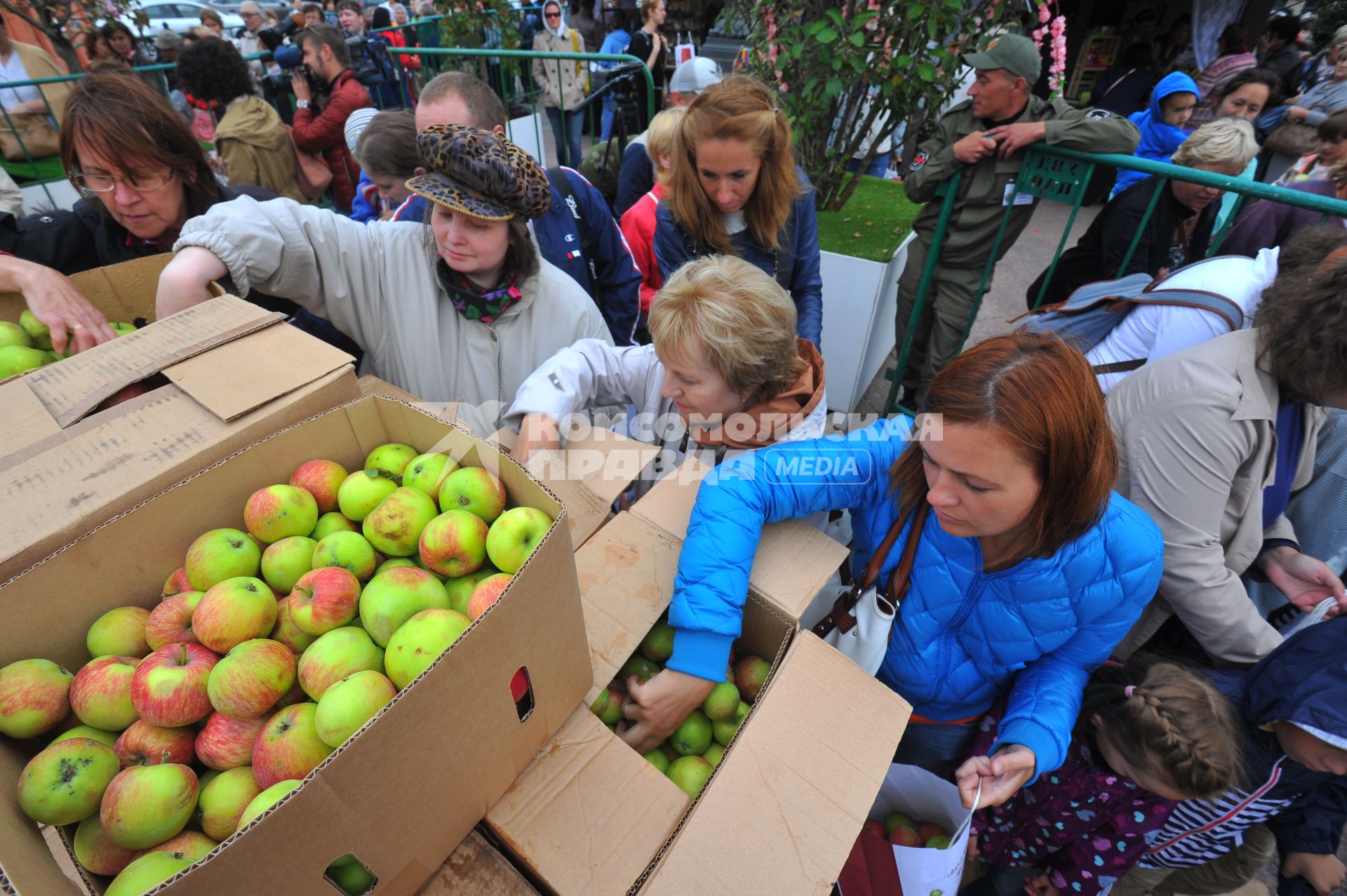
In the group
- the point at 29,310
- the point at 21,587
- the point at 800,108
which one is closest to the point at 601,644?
the point at 21,587

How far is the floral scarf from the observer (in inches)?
82.0

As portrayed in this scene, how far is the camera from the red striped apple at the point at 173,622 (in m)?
1.19

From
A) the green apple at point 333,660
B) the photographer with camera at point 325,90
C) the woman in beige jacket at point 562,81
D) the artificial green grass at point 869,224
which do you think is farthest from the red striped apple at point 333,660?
the woman in beige jacket at point 562,81

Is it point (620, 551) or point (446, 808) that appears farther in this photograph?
point (620, 551)

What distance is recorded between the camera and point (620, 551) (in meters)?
1.57

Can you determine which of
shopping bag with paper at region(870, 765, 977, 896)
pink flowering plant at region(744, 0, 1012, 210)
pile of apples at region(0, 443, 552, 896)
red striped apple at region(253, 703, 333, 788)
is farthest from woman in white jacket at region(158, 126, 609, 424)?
pink flowering plant at region(744, 0, 1012, 210)

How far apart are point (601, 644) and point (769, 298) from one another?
1.16m

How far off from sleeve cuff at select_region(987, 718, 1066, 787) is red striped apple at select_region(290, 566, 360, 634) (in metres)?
1.69

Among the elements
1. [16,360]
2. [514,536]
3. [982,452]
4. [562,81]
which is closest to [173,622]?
[514,536]

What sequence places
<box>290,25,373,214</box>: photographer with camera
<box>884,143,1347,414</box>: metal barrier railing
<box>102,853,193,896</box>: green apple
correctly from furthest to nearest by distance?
<box>290,25,373,214</box>: photographer with camera
<box>884,143,1347,414</box>: metal barrier railing
<box>102,853,193,896</box>: green apple

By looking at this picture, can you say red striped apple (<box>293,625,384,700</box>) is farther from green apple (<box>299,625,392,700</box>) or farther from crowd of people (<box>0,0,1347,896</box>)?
crowd of people (<box>0,0,1347,896</box>)

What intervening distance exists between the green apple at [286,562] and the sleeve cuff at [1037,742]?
1845mm

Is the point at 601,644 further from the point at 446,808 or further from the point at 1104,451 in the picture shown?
the point at 1104,451

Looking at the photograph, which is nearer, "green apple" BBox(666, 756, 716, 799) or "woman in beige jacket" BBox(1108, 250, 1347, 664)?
"green apple" BBox(666, 756, 716, 799)
